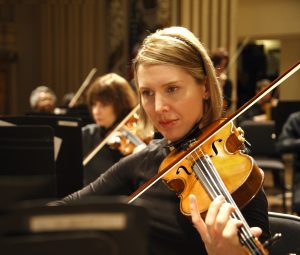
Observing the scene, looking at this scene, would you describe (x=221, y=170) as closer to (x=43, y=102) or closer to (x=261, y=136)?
(x=261, y=136)

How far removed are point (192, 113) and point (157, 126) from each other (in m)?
0.09

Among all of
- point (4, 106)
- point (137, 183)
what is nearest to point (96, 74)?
point (4, 106)

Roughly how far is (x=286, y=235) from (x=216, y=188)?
0.99 ft

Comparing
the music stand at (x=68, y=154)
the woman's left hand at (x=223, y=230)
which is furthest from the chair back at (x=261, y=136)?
the woman's left hand at (x=223, y=230)

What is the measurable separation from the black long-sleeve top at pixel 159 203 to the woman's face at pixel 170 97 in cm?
15

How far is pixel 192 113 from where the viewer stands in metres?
1.24

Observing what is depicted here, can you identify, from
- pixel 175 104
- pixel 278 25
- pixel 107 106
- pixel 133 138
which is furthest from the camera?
pixel 278 25

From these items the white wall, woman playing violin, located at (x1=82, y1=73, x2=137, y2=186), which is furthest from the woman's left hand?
the white wall

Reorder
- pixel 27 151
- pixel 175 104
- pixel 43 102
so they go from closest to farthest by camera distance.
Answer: pixel 175 104, pixel 27 151, pixel 43 102

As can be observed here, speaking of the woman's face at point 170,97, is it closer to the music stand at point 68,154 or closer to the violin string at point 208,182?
the violin string at point 208,182

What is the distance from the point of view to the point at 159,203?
4.23ft

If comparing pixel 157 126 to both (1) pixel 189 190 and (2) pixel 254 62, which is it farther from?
(2) pixel 254 62

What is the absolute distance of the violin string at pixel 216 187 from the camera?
0.90 meters

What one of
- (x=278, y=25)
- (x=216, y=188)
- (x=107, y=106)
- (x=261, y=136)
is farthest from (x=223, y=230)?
(x=278, y=25)
